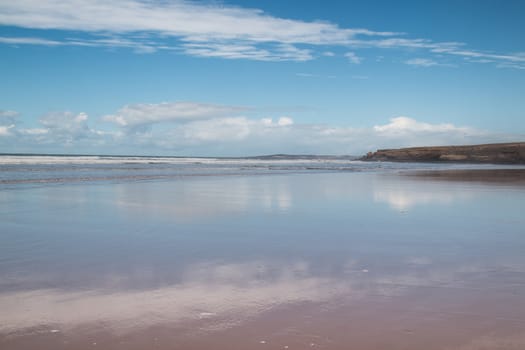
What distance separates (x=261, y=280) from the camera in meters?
5.42

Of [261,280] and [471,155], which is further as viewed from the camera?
[471,155]

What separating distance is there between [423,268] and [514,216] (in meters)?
6.14

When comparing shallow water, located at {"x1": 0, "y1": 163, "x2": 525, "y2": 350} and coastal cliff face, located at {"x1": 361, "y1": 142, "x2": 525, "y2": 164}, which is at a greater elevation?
coastal cliff face, located at {"x1": 361, "y1": 142, "x2": 525, "y2": 164}

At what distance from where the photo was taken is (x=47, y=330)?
3.95 meters

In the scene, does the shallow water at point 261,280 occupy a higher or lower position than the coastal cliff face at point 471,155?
lower

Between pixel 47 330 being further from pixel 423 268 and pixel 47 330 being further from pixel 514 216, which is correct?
pixel 514 216

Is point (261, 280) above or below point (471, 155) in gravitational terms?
below

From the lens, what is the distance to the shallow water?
12.7 ft

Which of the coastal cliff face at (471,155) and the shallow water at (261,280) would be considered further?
the coastal cliff face at (471,155)

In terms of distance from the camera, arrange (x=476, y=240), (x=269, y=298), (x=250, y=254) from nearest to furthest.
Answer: (x=269, y=298)
(x=250, y=254)
(x=476, y=240)

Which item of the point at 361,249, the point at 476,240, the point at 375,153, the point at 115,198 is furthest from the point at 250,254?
the point at 375,153

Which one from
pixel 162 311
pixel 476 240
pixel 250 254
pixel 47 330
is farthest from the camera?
pixel 476 240

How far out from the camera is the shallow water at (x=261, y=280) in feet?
12.7

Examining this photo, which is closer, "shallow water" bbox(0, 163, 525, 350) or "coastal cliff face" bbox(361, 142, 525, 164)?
"shallow water" bbox(0, 163, 525, 350)
